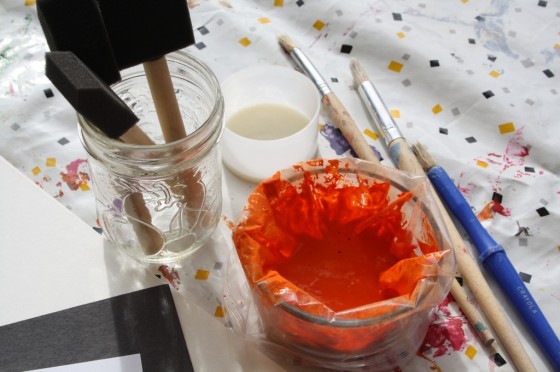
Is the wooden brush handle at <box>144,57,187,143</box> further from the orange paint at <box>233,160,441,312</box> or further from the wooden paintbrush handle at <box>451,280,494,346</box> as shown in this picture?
the wooden paintbrush handle at <box>451,280,494,346</box>

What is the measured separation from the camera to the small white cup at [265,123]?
0.49 m

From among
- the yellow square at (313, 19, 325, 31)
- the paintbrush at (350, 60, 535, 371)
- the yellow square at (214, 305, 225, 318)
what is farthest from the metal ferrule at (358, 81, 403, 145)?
the yellow square at (214, 305, 225, 318)

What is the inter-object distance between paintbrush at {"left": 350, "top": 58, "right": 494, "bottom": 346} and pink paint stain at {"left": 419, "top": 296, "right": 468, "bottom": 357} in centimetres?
1

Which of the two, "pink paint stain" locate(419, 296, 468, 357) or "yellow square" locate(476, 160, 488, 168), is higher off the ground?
"yellow square" locate(476, 160, 488, 168)

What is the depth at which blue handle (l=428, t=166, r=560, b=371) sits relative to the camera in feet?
1.42

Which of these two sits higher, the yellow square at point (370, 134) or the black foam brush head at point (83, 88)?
the black foam brush head at point (83, 88)

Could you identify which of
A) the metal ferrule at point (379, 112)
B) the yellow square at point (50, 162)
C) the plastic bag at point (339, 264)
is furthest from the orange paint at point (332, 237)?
the yellow square at point (50, 162)

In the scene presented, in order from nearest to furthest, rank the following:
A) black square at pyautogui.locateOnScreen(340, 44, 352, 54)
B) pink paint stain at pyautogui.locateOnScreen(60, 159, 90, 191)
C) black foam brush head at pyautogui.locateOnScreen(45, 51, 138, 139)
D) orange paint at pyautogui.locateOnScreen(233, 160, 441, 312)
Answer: black foam brush head at pyautogui.locateOnScreen(45, 51, 138, 139) → orange paint at pyautogui.locateOnScreen(233, 160, 441, 312) → pink paint stain at pyautogui.locateOnScreen(60, 159, 90, 191) → black square at pyautogui.locateOnScreen(340, 44, 352, 54)

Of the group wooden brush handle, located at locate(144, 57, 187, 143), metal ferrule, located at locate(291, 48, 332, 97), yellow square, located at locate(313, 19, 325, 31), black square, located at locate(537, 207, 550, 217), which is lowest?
black square, located at locate(537, 207, 550, 217)

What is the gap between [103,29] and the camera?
0.32m

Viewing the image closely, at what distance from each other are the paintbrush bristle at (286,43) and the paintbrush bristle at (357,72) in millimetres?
63

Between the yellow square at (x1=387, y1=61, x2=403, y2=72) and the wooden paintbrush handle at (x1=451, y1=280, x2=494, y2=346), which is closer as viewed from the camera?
the wooden paintbrush handle at (x1=451, y1=280, x2=494, y2=346)

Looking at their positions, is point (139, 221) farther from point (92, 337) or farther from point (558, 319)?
point (558, 319)

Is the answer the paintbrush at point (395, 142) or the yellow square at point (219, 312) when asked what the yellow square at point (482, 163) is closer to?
the paintbrush at point (395, 142)
